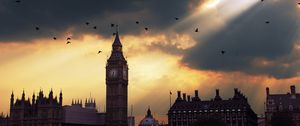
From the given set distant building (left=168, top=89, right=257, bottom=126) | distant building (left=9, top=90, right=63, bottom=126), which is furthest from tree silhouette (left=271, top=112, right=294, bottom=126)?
distant building (left=9, top=90, right=63, bottom=126)

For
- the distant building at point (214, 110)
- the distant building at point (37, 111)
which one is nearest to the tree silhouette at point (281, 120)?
the distant building at point (214, 110)

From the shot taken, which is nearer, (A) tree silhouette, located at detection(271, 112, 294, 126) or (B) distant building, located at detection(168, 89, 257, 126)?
(A) tree silhouette, located at detection(271, 112, 294, 126)

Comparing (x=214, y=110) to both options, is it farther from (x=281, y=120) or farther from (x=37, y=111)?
(x=37, y=111)

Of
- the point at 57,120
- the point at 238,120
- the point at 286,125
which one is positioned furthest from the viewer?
the point at 57,120

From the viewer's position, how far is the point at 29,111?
196 m

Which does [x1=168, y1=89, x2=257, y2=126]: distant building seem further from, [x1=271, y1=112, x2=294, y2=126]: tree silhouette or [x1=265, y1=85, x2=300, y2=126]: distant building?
[x1=271, y1=112, x2=294, y2=126]: tree silhouette

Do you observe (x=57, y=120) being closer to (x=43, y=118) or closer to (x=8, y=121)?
(x=43, y=118)

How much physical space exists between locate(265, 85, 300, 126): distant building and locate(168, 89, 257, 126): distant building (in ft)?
25.0

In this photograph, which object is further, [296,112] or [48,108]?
[48,108]

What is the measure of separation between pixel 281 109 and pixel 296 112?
208 inches

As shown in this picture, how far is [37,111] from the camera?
192 m

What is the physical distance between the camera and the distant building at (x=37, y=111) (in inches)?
7421

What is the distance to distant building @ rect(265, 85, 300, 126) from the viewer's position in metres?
175

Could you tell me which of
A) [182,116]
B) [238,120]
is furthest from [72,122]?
[238,120]
